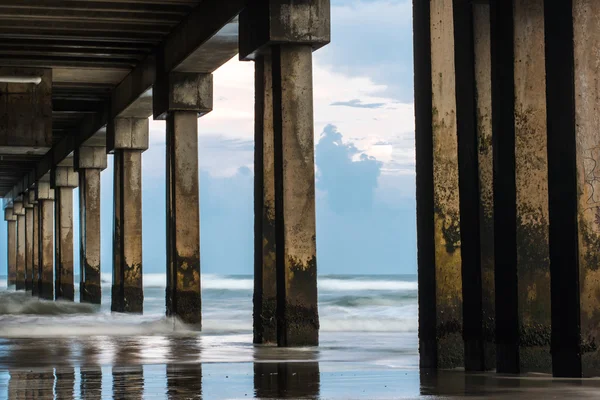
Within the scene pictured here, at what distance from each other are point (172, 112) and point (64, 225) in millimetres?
18614

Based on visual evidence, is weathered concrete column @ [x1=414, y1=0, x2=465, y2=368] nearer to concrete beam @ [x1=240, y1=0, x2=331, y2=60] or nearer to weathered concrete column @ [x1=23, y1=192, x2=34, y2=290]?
concrete beam @ [x1=240, y1=0, x2=331, y2=60]

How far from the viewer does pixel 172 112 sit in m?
20.1

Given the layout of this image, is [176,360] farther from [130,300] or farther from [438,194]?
[130,300]

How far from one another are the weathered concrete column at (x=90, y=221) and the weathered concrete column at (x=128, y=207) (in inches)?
219

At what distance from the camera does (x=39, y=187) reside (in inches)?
1726

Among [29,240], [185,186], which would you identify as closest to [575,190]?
[185,186]

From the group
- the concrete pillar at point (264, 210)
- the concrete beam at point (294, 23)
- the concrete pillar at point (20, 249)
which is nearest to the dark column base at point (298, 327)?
the concrete pillar at point (264, 210)

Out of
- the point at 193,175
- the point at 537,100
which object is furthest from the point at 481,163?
the point at 193,175

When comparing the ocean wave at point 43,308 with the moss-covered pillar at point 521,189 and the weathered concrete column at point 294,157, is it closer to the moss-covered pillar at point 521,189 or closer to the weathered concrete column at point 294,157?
the weathered concrete column at point 294,157

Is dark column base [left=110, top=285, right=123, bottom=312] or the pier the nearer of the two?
the pier

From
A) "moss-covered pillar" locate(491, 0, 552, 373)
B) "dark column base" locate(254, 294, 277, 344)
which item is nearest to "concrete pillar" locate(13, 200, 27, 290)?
"dark column base" locate(254, 294, 277, 344)

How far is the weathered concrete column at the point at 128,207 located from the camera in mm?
25781

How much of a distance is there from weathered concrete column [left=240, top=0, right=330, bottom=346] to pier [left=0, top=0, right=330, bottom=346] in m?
0.01

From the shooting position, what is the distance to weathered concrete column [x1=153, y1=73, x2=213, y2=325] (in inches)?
782
